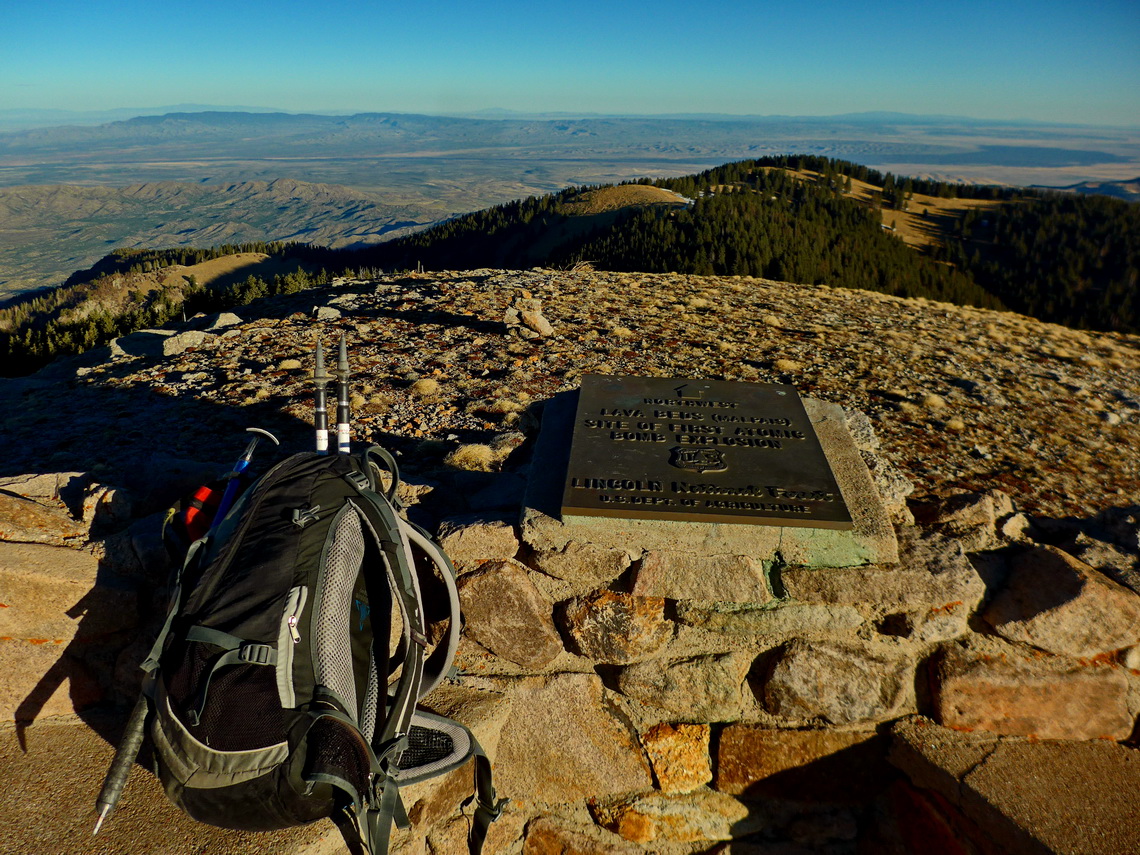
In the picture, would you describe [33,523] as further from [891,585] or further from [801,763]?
[891,585]

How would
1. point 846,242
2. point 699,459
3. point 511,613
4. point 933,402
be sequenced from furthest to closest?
point 846,242 → point 933,402 → point 699,459 → point 511,613

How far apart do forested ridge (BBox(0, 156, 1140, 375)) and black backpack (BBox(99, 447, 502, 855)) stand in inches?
432

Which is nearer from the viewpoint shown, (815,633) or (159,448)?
(815,633)

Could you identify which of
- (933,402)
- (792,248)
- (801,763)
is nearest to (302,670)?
(801,763)

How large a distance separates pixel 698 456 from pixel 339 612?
186 centimetres

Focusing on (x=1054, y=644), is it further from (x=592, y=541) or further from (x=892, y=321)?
(x=892, y=321)

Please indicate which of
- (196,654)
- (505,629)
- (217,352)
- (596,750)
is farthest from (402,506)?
(217,352)

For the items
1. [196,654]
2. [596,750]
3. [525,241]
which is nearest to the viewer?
[196,654]

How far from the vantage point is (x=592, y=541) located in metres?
3.17

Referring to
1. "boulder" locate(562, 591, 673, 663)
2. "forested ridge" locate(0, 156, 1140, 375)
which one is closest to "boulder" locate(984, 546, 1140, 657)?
"boulder" locate(562, 591, 673, 663)

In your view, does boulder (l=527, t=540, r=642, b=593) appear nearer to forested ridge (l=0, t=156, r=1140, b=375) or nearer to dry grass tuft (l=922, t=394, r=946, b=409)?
dry grass tuft (l=922, t=394, r=946, b=409)

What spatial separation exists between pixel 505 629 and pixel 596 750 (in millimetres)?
728

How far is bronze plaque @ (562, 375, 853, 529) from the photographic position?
10.1 feet

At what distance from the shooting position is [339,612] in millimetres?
2510
